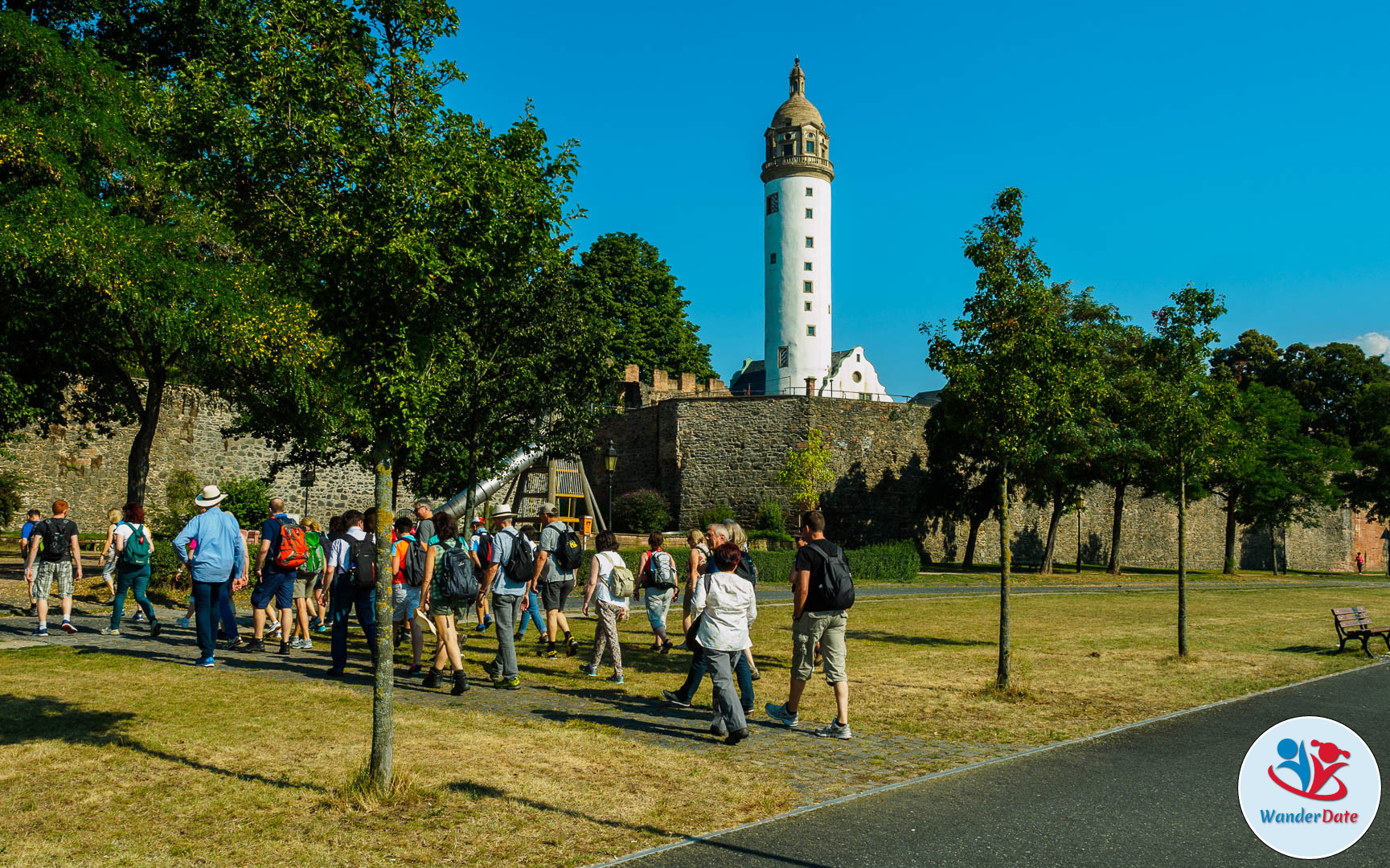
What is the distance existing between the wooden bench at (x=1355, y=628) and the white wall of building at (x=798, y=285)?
46945 millimetres

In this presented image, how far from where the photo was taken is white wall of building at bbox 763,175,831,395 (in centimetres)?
6112

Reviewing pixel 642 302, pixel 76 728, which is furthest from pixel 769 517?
pixel 76 728

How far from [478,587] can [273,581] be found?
2927mm

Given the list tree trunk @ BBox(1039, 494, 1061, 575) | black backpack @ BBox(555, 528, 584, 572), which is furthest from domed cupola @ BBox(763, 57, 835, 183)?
black backpack @ BBox(555, 528, 584, 572)

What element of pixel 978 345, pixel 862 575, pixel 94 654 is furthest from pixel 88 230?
pixel 862 575

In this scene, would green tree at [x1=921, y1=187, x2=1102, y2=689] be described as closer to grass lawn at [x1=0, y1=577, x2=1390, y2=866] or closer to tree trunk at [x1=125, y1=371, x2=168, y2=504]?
grass lawn at [x1=0, y1=577, x2=1390, y2=866]

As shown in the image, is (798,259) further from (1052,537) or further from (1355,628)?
(1355,628)

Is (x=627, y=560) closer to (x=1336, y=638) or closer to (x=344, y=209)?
(x=1336, y=638)

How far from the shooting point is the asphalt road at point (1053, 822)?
4.77m

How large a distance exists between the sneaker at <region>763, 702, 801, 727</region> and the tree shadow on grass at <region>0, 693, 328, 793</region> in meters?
3.86

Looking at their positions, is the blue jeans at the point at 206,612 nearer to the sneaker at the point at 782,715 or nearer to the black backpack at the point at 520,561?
the black backpack at the point at 520,561

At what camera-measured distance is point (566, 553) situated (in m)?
11.4

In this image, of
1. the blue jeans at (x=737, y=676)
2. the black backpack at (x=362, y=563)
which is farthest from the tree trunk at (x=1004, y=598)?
the black backpack at (x=362, y=563)

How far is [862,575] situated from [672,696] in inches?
862
